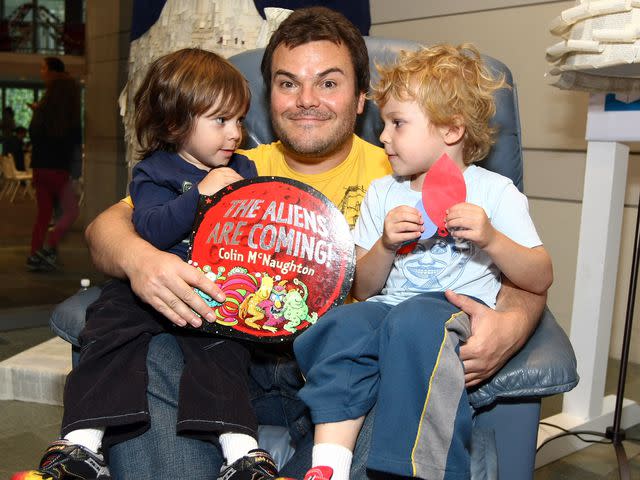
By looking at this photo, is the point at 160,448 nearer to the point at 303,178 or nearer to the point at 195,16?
the point at 303,178

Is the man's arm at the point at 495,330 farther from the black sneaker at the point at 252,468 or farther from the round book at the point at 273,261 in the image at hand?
the black sneaker at the point at 252,468

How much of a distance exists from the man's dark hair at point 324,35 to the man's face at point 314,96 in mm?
17

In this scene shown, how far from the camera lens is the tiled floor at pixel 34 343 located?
2195 mm

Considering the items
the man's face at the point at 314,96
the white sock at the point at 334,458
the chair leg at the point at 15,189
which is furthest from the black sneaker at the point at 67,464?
the chair leg at the point at 15,189

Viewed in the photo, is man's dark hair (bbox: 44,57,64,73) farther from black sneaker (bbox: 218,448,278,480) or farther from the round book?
black sneaker (bbox: 218,448,278,480)

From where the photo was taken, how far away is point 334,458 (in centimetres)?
113

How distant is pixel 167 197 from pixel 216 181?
164mm

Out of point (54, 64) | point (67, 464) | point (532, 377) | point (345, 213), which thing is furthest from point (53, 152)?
point (532, 377)

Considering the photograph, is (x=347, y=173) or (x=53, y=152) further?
(x=53, y=152)

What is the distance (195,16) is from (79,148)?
2041mm

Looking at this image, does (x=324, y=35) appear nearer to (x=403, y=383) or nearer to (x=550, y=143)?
(x=403, y=383)

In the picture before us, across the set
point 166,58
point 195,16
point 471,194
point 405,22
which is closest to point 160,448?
point 471,194

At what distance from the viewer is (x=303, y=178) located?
1.74 meters

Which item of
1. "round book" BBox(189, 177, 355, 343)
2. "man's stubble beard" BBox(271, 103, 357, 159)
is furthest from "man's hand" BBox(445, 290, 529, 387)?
"man's stubble beard" BBox(271, 103, 357, 159)
